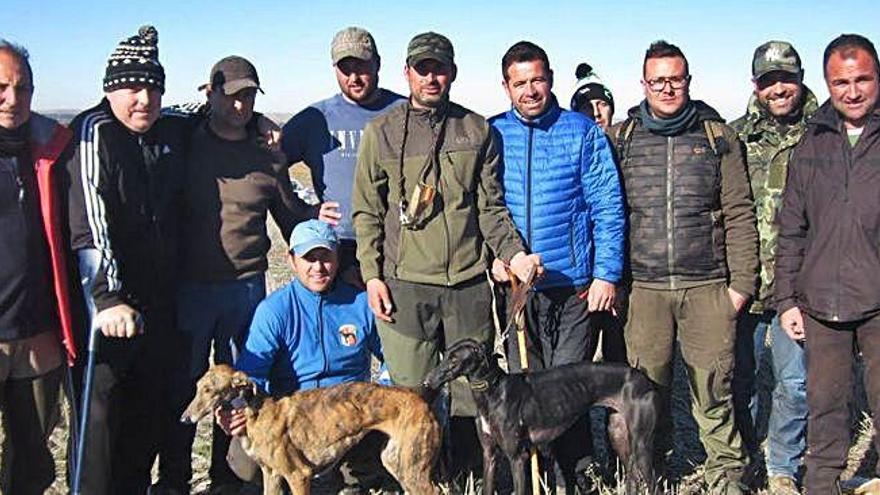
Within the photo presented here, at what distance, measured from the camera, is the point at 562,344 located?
19.5ft

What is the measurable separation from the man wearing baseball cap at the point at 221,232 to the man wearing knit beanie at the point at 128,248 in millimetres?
146

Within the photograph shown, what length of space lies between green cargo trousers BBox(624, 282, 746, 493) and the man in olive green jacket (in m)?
0.94

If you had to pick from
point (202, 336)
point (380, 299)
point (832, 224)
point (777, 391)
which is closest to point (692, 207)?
point (832, 224)

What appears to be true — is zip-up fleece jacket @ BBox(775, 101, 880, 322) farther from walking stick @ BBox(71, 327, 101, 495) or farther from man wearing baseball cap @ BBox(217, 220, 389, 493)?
walking stick @ BBox(71, 327, 101, 495)

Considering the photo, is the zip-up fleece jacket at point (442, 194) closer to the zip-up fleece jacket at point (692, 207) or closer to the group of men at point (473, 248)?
the group of men at point (473, 248)

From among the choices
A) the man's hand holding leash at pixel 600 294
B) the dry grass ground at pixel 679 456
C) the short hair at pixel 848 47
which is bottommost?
the dry grass ground at pixel 679 456

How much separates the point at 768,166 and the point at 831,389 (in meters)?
1.55

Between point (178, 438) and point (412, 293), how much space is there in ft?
6.39

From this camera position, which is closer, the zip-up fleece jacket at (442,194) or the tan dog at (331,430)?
the tan dog at (331,430)

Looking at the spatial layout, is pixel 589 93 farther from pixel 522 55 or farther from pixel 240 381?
pixel 240 381

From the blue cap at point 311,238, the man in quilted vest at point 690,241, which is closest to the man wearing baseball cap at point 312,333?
the blue cap at point 311,238

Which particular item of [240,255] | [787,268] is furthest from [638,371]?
[240,255]

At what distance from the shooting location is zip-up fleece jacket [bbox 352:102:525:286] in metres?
5.68

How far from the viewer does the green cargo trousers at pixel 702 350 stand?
5.77 metres
